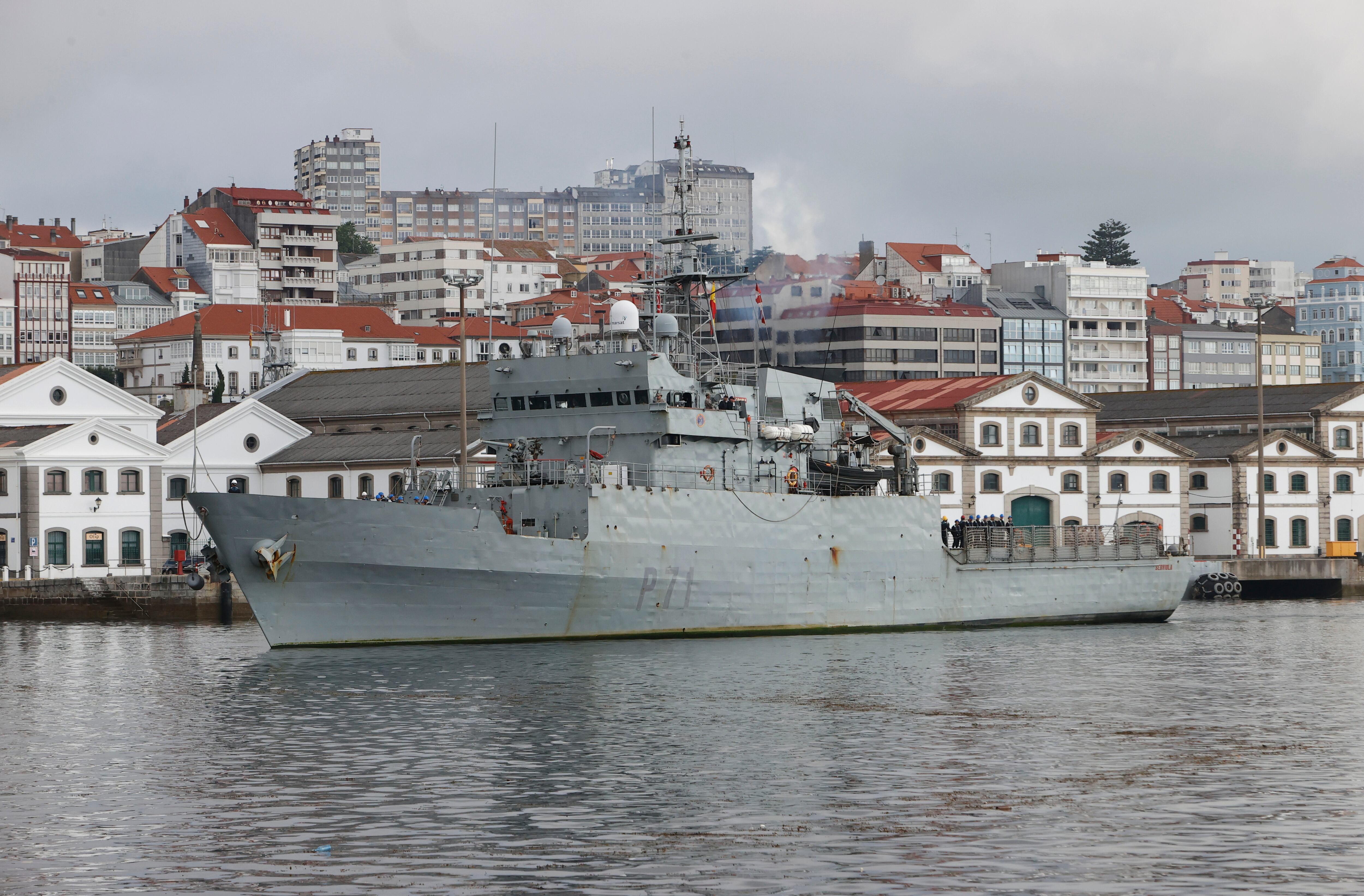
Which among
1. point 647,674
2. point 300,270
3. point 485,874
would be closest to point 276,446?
point 647,674

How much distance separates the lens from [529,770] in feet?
73.0

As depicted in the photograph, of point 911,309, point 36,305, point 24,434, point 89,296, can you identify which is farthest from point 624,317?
point 89,296

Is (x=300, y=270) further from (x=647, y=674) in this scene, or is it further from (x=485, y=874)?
(x=485, y=874)

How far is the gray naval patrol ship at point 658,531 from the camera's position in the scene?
122ft

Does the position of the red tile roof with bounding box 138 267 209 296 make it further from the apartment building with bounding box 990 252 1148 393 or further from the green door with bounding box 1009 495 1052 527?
the green door with bounding box 1009 495 1052 527

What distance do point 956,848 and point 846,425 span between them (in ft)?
104

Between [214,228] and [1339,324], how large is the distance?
112378 millimetres

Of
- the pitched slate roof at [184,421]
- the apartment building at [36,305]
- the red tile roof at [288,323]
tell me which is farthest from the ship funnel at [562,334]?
the apartment building at [36,305]

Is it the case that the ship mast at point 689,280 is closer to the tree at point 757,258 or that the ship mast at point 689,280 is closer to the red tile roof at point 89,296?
the tree at point 757,258

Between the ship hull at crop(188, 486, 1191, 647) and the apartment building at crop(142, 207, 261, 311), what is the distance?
108137 millimetres

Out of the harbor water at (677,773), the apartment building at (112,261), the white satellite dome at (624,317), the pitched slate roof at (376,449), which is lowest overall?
the harbor water at (677,773)

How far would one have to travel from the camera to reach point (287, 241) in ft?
505

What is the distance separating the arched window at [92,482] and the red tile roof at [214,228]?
8771 cm

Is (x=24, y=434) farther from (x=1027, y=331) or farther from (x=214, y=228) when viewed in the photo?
(x=214, y=228)
